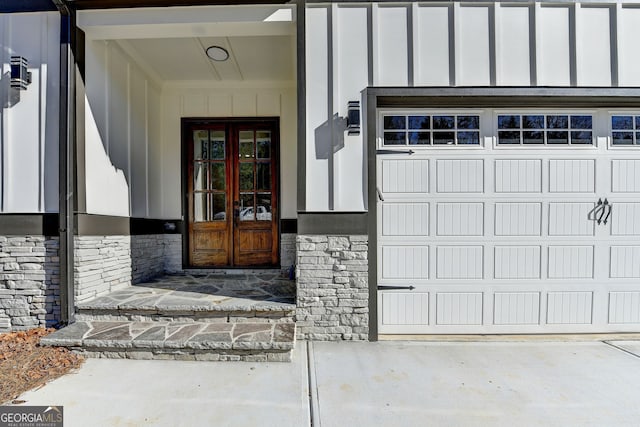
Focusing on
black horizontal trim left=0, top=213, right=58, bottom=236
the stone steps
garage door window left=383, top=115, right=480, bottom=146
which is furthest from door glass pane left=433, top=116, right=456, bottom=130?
black horizontal trim left=0, top=213, right=58, bottom=236

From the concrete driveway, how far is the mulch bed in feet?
0.35

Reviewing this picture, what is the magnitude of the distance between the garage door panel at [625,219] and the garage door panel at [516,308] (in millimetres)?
1055

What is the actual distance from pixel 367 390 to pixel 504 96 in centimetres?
291

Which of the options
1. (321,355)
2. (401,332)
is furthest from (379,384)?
(401,332)

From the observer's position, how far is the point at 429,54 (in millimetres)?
2945

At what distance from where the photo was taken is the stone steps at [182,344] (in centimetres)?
251

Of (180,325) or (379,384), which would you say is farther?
(180,325)

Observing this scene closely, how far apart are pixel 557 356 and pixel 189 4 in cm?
469

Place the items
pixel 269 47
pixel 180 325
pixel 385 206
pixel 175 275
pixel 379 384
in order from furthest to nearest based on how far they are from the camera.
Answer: pixel 175 275 < pixel 269 47 < pixel 385 206 < pixel 180 325 < pixel 379 384

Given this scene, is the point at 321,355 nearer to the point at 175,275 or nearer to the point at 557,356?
the point at 557,356

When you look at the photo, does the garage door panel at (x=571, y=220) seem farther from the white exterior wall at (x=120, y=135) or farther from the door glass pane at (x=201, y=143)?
the white exterior wall at (x=120, y=135)

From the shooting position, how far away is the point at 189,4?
2.96 m


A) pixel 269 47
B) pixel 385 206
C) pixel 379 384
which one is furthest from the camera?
pixel 269 47

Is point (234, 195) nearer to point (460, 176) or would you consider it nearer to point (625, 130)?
point (460, 176)
